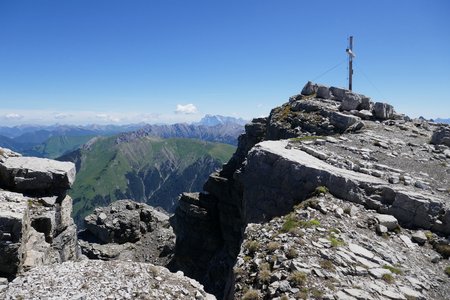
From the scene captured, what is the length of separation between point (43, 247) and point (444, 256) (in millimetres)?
26648

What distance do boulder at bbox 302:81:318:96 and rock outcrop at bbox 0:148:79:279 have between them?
131 ft

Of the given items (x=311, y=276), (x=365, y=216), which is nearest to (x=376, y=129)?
(x=365, y=216)

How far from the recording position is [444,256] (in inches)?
705

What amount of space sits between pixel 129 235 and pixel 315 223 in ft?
190

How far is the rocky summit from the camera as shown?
49.5 ft

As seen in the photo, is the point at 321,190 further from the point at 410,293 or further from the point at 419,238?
the point at 410,293

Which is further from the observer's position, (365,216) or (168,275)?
(365,216)

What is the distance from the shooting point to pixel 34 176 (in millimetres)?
26922

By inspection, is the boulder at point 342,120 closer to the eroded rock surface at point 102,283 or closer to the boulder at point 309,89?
the boulder at point 309,89

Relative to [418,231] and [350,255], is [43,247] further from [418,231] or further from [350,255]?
[418,231]

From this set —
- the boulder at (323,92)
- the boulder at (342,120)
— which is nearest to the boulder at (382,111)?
the boulder at (342,120)

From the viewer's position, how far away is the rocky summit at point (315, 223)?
49.5ft

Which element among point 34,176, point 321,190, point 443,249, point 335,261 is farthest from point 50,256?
point 443,249

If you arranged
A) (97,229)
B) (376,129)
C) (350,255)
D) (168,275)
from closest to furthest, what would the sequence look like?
1. (350,255)
2. (168,275)
3. (376,129)
4. (97,229)
